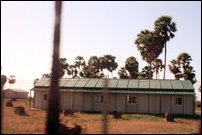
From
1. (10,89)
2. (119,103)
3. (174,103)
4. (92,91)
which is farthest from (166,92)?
(10,89)

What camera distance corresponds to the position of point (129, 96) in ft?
130

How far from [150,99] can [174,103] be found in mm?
2918

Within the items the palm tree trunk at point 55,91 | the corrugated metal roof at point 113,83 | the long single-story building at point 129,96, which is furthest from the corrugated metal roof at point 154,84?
the palm tree trunk at point 55,91

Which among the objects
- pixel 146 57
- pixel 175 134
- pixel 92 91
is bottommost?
pixel 175 134

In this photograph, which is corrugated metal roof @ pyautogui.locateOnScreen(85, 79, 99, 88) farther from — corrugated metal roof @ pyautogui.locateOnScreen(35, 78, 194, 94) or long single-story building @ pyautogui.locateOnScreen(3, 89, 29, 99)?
long single-story building @ pyautogui.locateOnScreen(3, 89, 29, 99)

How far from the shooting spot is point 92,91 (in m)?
40.4

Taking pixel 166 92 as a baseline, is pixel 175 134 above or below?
below

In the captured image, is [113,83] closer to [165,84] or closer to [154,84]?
[154,84]

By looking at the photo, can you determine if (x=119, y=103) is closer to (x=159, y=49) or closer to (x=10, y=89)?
(x=159, y=49)

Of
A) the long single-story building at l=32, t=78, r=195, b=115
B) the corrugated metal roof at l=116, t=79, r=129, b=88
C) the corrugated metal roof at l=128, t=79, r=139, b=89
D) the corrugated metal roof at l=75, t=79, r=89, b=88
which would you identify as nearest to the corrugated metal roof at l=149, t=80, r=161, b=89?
the long single-story building at l=32, t=78, r=195, b=115

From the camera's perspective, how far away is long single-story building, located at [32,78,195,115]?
38094 mm

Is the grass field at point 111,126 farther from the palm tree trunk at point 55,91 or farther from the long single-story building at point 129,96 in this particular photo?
the palm tree trunk at point 55,91

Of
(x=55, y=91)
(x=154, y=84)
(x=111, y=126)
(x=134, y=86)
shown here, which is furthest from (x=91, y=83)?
(x=55, y=91)

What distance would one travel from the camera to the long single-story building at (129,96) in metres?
38.1
